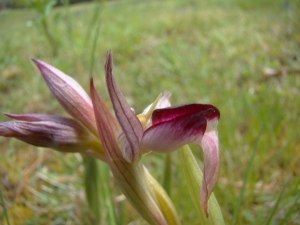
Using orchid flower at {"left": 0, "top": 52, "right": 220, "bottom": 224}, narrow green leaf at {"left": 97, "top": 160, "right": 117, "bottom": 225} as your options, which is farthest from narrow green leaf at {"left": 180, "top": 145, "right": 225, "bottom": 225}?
narrow green leaf at {"left": 97, "top": 160, "right": 117, "bottom": 225}

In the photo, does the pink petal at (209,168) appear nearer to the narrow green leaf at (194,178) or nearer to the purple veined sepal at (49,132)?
the narrow green leaf at (194,178)

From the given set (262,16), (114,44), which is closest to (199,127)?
(114,44)

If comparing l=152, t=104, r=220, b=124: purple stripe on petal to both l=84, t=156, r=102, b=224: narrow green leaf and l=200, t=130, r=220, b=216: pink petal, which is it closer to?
l=200, t=130, r=220, b=216: pink petal

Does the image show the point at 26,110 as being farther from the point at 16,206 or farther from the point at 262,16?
the point at 262,16

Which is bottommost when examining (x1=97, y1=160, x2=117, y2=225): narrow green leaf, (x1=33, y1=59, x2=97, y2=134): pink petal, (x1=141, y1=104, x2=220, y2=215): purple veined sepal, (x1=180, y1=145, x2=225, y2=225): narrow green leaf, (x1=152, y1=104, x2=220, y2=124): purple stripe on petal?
(x1=97, y1=160, x2=117, y2=225): narrow green leaf

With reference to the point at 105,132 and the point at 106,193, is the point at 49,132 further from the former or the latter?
the point at 106,193

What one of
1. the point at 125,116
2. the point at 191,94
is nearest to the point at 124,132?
the point at 125,116
